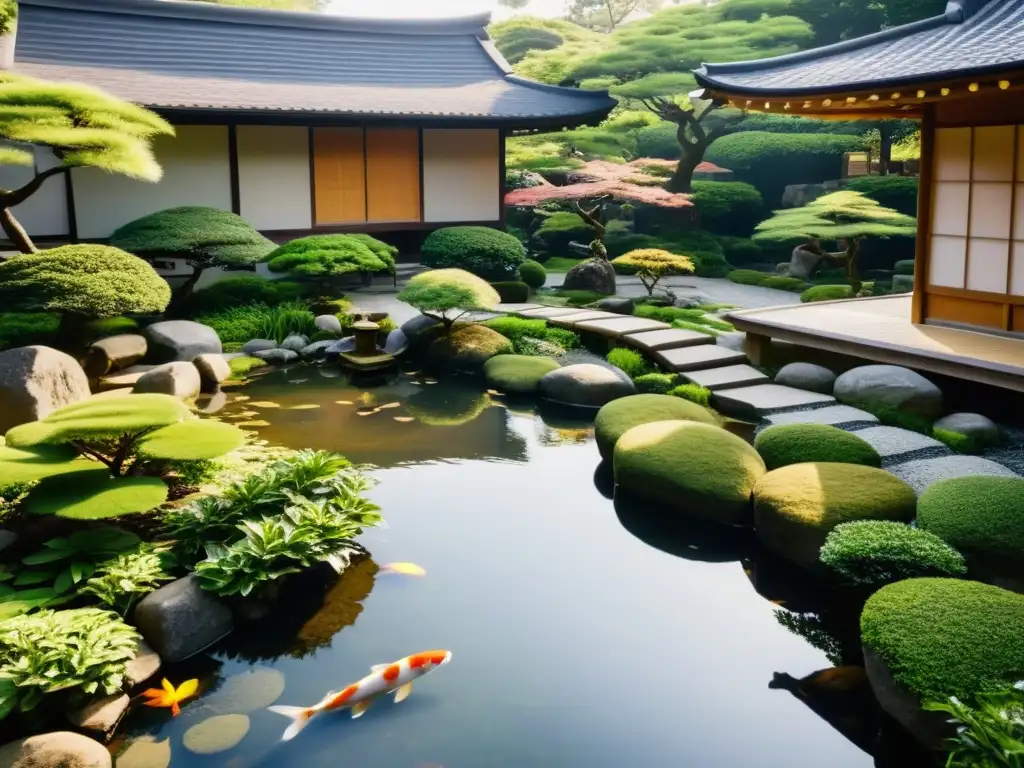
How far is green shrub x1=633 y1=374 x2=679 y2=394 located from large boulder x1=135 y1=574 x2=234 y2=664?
6361mm

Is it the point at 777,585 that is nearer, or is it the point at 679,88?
the point at 777,585

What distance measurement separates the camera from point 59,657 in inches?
188

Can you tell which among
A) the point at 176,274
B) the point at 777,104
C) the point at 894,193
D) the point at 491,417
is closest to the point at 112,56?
the point at 176,274

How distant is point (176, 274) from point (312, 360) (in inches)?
160

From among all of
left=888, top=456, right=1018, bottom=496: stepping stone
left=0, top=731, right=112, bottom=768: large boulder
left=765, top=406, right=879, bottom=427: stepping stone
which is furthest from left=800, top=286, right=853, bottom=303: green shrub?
left=0, top=731, right=112, bottom=768: large boulder

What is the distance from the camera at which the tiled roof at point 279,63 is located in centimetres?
1641

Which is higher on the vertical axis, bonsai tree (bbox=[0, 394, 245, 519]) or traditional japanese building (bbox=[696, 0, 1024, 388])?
traditional japanese building (bbox=[696, 0, 1024, 388])

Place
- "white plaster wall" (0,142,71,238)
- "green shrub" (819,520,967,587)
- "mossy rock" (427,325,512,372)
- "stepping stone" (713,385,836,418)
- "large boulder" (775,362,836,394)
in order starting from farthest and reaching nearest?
"white plaster wall" (0,142,71,238)
"mossy rock" (427,325,512,372)
"large boulder" (775,362,836,394)
"stepping stone" (713,385,836,418)
"green shrub" (819,520,967,587)

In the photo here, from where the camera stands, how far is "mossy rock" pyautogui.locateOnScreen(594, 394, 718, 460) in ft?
29.3

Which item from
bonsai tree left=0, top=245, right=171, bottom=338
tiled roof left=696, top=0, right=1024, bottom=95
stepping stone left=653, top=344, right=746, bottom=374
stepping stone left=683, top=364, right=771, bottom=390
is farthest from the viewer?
stepping stone left=653, top=344, right=746, bottom=374

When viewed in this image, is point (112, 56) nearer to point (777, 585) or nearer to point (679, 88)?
point (679, 88)

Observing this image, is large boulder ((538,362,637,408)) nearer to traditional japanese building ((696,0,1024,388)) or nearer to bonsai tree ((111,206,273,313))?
traditional japanese building ((696,0,1024,388))

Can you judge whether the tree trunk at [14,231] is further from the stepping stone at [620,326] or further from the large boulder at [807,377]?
the large boulder at [807,377]

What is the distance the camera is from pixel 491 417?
35.4 feet
